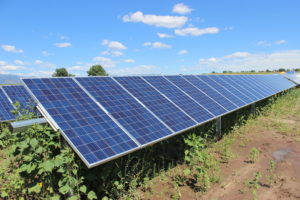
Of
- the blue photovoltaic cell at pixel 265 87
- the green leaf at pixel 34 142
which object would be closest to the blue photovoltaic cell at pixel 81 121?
the green leaf at pixel 34 142

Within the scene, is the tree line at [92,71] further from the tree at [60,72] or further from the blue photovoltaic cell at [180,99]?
the blue photovoltaic cell at [180,99]

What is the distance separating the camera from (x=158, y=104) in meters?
6.77

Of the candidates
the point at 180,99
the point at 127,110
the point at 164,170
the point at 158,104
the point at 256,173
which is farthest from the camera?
the point at 180,99

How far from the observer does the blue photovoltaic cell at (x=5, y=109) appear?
10.7m

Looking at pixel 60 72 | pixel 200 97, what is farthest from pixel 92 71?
pixel 200 97

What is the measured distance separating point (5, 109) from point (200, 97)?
1055cm

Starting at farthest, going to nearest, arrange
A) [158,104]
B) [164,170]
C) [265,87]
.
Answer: [265,87], [158,104], [164,170]

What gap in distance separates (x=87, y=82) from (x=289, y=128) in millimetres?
10646

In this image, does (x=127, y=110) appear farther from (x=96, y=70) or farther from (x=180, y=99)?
(x=96, y=70)

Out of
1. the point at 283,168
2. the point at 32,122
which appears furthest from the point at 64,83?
the point at 283,168

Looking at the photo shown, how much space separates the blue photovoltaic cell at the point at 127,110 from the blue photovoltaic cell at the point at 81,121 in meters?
0.29

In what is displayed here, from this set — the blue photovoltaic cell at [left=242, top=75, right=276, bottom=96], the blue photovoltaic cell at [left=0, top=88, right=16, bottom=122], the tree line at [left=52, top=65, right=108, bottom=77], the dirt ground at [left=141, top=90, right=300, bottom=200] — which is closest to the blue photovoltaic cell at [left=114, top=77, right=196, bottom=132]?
the dirt ground at [left=141, top=90, right=300, bottom=200]

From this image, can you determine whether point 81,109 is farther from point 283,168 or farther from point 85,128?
point 283,168

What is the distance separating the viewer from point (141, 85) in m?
7.93
